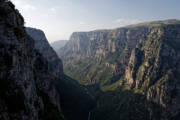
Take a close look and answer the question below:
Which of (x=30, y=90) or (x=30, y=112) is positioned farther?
(x=30, y=90)

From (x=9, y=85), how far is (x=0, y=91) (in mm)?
3686

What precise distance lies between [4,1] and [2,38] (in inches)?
774

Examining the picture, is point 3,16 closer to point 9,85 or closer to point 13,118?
point 9,85

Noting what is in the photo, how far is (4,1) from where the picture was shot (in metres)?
66.0

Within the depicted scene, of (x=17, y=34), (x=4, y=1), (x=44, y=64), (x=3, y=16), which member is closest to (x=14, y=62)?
(x=17, y=34)

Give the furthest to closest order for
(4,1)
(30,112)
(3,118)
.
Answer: (4,1) < (30,112) < (3,118)

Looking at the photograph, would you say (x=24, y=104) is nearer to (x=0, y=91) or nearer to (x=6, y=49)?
(x=0, y=91)

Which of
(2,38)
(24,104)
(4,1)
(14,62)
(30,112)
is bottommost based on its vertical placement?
(30,112)

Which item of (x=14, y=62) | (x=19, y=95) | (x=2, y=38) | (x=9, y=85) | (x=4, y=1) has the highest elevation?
(x=4, y=1)

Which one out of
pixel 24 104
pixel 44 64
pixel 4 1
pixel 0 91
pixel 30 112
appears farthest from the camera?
pixel 44 64

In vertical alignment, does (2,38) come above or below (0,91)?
above

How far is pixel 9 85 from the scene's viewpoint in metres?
53.2

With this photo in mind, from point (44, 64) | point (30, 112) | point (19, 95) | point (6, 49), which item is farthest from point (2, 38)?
point (44, 64)

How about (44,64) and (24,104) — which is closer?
(24,104)
